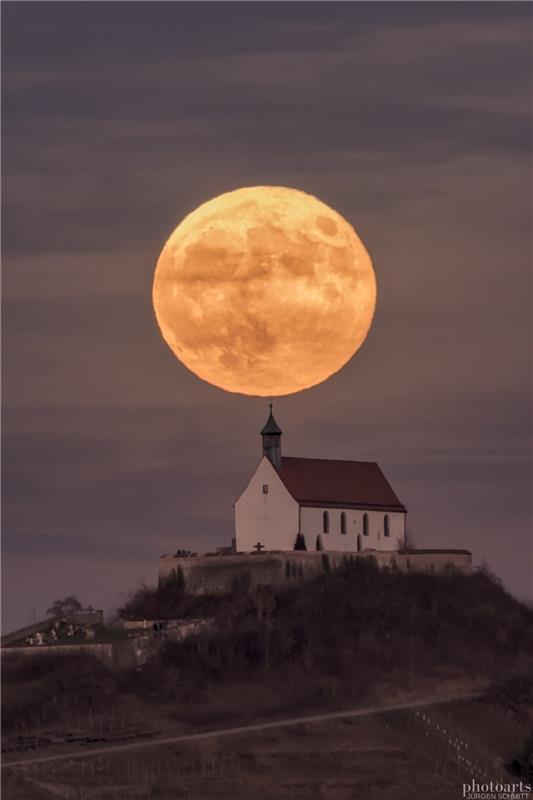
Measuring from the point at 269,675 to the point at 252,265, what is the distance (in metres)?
29.7

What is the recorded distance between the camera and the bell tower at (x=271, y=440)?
148 meters

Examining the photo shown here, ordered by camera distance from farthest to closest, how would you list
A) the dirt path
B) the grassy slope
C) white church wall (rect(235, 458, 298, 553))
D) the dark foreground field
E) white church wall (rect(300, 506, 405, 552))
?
white church wall (rect(300, 506, 405, 552)), white church wall (rect(235, 458, 298, 553)), the grassy slope, the dark foreground field, the dirt path

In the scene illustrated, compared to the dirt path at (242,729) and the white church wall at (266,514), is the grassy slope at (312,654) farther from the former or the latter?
the white church wall at (266,514)

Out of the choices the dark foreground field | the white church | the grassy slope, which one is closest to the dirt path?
the dark foreground field

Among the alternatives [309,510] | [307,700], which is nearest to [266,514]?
[309,510]

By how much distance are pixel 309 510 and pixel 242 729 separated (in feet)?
48.0

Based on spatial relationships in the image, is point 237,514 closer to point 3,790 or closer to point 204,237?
point 3,790

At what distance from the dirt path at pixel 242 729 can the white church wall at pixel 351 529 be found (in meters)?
10.1

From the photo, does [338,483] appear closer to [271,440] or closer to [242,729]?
[271,440]

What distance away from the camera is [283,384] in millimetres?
115375

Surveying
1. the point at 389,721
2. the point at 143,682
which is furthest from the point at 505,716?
the point at 143,682

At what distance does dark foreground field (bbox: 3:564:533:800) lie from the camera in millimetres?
132375

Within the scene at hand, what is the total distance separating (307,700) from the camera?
5458 inches

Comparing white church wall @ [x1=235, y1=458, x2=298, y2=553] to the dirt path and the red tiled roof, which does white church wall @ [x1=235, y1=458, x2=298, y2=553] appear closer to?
the red tiled roof
